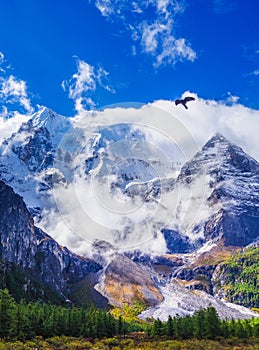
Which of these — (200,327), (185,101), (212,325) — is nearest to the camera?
(185,101)

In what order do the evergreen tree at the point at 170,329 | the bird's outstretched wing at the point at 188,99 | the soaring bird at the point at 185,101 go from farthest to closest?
the evergreen tree at the point at 170,329 < the bird's outstretched wing at the point at 188,99 < the soaring bird at the point at 185,101

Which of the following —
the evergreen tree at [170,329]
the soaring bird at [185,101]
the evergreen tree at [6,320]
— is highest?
the soaring bird at [185,101]

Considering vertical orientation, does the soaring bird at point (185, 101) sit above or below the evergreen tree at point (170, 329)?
above

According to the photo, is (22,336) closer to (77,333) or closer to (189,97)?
(77,333)

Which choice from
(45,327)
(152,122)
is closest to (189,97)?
(152,122)

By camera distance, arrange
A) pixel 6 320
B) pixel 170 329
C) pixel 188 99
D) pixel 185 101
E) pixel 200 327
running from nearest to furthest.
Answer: pixel 185 101, pixel 188 99, pixel 6 320, pixel 200 327, pixel 170 329

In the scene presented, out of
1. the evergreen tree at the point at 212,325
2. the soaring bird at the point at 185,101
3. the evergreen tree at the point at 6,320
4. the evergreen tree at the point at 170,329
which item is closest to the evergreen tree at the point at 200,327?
the evergreen tree at the point at 212,325

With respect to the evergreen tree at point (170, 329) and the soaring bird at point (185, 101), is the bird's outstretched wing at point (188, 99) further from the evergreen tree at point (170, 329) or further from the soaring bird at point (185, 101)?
the evergreen tree at point (170, 329)

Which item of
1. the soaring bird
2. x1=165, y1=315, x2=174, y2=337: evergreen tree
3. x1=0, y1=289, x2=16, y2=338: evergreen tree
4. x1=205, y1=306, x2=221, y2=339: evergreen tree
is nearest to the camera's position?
the soaring bird

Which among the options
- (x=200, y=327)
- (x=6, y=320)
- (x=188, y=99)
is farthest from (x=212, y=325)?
(x=188, y=99)

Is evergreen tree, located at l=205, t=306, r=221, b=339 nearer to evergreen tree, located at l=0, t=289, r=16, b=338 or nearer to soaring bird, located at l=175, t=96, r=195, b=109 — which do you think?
evergreen tree, located at l=0, t=289, r=16, b=338

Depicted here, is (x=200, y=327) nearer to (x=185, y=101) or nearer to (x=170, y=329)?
(x=170, y=329)

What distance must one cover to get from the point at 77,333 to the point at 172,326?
93.5 feet

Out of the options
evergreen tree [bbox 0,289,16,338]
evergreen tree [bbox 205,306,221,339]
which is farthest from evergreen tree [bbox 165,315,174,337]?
evergreen tree [bbox 0,289,16,338]
